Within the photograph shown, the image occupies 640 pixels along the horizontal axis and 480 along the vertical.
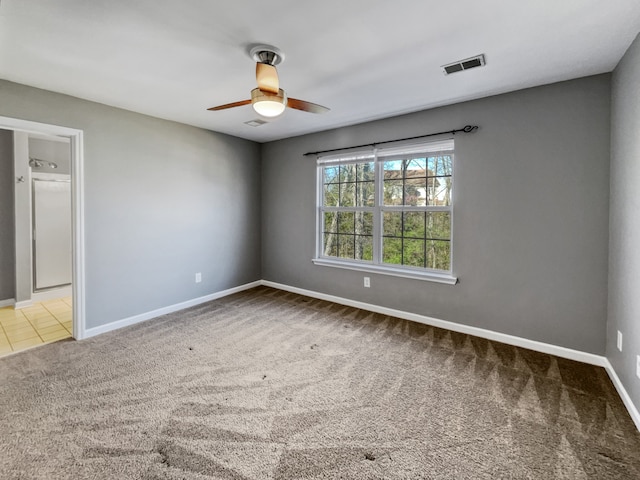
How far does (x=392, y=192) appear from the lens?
384 cm

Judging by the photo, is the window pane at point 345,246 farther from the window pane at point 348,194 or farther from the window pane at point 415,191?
the window pane at point 415,191

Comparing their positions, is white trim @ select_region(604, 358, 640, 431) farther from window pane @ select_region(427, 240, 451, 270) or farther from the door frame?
the door frame

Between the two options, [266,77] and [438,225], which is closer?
[266,77]

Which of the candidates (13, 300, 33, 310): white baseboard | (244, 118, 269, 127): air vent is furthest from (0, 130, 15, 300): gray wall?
(244, 118, 269, 127): air vent

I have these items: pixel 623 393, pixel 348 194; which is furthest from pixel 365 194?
pixel 623 393

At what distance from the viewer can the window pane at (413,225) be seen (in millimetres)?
3637

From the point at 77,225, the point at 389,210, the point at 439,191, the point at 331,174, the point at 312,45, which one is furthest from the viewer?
the point at 331,174

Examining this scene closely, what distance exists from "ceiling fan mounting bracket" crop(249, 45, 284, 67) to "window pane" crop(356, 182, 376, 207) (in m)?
2.13

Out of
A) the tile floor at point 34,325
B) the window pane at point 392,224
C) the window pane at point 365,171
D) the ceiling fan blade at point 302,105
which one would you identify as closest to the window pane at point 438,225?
the window pane at point 392,224

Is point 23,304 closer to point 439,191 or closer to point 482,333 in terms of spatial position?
point 439,191

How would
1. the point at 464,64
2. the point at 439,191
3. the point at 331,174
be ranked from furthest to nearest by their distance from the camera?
the point at 331,174 < the point at 439,191 < the point at 464,64

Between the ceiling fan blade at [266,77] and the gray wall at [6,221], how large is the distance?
4.17 meters

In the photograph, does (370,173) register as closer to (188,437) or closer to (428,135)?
(428,135)

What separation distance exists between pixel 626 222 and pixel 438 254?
162cm
